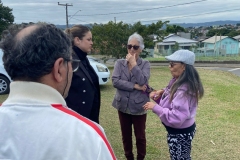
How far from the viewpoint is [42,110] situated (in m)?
1.10

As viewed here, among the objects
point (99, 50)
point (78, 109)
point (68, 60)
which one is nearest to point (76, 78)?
point (78, 109)

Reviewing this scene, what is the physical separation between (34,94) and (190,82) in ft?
6.74

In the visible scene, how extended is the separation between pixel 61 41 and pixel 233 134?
4988 mm

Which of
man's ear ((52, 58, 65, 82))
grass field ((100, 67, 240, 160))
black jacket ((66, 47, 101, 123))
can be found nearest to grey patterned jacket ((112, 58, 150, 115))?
black jacket ((66, 47, 101, 123))

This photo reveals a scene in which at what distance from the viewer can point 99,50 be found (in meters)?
19.5

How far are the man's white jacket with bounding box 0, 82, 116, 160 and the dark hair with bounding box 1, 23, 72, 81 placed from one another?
0.18 ft

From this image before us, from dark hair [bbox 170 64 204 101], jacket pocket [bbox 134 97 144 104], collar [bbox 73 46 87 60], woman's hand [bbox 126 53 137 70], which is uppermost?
collar [bbox 73 46 87 60]

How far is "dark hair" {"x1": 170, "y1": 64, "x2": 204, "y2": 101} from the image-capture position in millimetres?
2916

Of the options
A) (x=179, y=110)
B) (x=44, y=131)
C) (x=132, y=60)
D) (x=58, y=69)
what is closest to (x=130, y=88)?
(x=132, y=60)

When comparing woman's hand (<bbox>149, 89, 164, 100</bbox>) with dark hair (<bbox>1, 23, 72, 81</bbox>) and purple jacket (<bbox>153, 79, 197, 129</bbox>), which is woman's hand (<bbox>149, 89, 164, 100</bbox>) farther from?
dark hair (<bbox>1, 23, 72, 81</bbox>)

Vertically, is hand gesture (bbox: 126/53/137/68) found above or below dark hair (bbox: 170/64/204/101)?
above

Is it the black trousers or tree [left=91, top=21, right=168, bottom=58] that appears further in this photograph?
tree [left=91, top=21, right=168, bottom=58]

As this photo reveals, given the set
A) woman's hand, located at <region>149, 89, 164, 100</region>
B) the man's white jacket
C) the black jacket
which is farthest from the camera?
woman's hand, located at <region>149, 89, 164, 100</region>

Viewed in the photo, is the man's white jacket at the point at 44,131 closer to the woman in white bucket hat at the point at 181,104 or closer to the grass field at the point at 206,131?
the woman in white bucket hat at the point at 181,104
